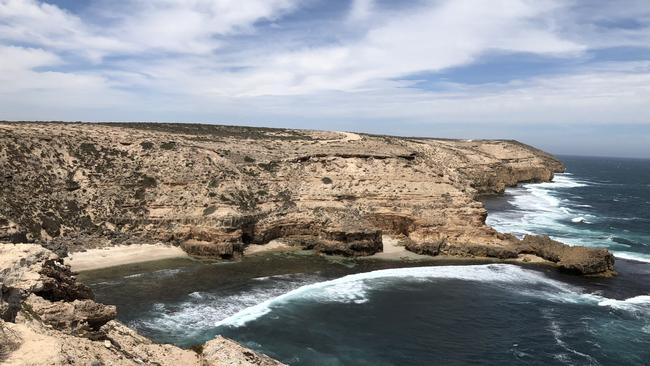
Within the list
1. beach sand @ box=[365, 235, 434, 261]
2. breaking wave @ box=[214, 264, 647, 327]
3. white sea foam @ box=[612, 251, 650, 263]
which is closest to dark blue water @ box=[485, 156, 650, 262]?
white sea foam @ box=[612, 251, 650, 263]

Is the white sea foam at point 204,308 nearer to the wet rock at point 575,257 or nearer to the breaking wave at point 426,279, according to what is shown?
the breaking wave at point 426,279

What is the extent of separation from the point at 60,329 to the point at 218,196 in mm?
35709

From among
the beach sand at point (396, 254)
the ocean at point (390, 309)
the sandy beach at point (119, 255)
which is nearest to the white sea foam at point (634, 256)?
the ocean at point (390, 309)

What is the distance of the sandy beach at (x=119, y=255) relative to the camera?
1497 inches

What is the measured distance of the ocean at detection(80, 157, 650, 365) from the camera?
1037 inches

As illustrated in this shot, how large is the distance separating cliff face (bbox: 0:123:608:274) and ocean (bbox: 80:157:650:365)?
11.9ft

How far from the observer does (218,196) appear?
47375mm

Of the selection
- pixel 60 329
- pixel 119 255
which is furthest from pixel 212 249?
pixel 60 329

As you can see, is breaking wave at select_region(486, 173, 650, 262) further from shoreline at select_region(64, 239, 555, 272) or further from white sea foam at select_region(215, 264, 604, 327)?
white sea foam at select_region(215, 264, 604, 327)

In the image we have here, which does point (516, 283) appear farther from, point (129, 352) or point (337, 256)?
point (129, 352)

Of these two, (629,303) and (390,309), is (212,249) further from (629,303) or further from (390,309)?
(629,303)

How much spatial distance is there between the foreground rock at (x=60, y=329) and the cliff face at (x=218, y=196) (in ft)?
93.7

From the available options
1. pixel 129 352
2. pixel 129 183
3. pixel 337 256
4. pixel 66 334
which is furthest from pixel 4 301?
pixel 129 183

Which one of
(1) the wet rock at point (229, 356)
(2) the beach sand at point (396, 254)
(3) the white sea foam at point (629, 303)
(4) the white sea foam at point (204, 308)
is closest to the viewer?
(1) the wet rock at point (229, 356)
